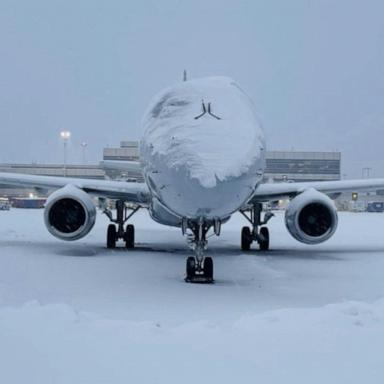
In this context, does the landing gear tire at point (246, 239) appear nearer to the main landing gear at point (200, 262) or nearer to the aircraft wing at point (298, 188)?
the aircraft wing at point (298, 188)

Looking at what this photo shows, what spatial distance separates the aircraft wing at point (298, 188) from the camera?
14852 millimetres

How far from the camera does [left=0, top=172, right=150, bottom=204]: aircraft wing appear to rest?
14.9m

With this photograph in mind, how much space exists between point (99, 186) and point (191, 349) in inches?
431

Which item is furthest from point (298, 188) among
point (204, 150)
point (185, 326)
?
point (185, 326)

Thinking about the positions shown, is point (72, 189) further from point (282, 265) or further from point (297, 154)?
point (297, 154)

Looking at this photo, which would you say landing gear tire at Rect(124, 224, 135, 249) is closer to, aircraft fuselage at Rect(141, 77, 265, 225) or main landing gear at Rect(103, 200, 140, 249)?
main landing gear at Rect(103, 200, 140, 249)

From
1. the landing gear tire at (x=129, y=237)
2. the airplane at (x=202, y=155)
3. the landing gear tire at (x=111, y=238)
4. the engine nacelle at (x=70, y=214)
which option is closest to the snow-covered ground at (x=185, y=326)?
the airplane at (x=202, y=155)

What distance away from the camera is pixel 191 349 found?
16.0 ft

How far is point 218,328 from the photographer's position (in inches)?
222

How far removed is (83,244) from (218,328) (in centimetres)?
1208

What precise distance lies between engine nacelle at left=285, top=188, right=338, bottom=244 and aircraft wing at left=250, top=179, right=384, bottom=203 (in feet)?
2.77

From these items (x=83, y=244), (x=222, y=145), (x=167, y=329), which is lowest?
(x=83, y=244)

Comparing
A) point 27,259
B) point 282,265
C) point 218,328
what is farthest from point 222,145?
point 27,259

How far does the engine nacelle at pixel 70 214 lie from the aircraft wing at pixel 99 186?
0.98m
